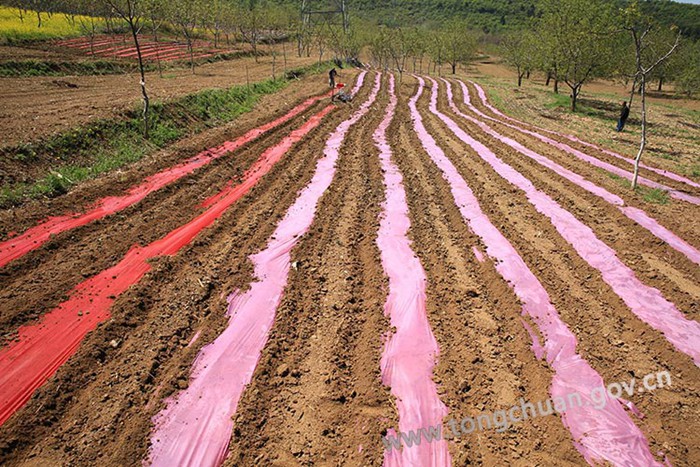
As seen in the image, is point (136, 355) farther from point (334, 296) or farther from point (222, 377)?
point (334, 296)

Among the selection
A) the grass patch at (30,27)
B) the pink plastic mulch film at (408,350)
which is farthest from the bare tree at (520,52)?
the grass patch at (30,27)

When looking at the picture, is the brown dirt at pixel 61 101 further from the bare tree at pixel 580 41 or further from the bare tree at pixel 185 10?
the bare tree at pixel 580 41

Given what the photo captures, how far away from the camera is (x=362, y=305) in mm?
6160

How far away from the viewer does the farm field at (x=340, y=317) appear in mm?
4117

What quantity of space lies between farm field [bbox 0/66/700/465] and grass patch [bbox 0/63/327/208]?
2.62ft

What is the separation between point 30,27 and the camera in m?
36.2

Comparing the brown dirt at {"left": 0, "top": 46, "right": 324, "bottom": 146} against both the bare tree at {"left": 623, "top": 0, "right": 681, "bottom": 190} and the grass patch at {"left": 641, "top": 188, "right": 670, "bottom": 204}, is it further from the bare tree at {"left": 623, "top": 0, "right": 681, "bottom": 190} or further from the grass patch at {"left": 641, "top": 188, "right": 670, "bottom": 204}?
the grass patch at {"left": 641, "top": 188, "right": 670, "bottom": 204}

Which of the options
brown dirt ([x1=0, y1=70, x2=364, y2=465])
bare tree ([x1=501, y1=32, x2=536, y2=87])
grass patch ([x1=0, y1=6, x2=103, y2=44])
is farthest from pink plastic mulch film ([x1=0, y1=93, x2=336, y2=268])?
bare tree ([x1=501, y1=32, x2=536, y2=87])

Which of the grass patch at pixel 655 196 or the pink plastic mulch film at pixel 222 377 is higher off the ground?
the grass patch at pixel 655 196

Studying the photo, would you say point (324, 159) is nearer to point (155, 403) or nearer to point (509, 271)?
point (509, 271)

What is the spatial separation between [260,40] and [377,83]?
1456 inches

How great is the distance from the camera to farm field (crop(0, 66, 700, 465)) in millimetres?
4117

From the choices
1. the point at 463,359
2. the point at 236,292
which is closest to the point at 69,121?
the point at 236,292

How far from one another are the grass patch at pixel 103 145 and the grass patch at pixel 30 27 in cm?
2728
